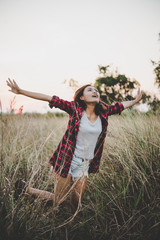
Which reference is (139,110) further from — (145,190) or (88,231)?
(88,231)

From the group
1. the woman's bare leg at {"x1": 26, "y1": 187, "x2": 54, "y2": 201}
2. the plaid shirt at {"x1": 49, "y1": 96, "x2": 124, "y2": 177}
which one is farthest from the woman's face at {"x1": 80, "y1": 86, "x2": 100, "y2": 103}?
the woman's bare leg at {"x1": 26, "y1": 187, "x2": 54, "y2": 201}

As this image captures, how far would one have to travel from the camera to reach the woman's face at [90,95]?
181 centimetres

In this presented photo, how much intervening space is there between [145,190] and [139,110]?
6.12 feet

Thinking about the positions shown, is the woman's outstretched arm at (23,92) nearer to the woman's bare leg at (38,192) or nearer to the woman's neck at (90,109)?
the woman's neck at (90,109)

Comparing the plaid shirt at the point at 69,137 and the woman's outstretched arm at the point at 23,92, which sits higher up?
the woman's outstretched arm at the point at 23,92

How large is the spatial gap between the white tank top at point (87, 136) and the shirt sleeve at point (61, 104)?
7.7 inches

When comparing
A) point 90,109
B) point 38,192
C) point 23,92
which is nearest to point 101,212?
point 38,192

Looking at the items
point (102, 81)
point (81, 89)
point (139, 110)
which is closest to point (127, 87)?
point (102, 81)

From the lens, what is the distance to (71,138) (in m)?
1.75

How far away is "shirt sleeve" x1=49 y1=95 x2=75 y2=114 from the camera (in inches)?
64.9

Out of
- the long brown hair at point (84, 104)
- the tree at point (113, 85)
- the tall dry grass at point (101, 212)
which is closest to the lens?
the tall dry grass at point (101, 212)

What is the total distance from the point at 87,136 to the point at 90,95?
526mm

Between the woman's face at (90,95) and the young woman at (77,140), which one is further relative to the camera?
the woman's face at (90,95)

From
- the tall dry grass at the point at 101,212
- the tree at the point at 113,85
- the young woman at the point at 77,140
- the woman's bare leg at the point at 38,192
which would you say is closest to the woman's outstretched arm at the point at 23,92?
the young woman at the point at 77,140
